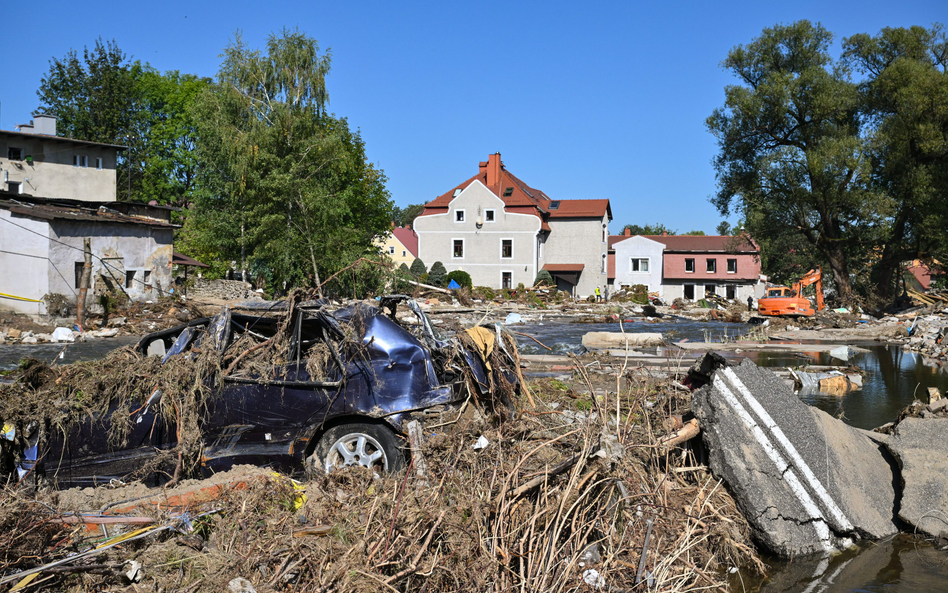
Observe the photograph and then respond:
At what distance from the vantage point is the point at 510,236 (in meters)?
55.5

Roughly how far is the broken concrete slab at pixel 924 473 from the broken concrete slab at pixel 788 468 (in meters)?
0.20

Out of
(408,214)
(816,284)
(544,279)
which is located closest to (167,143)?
(544,279)

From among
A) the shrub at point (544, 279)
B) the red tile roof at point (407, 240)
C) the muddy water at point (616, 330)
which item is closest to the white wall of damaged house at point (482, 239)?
the shrub at point (544, 279)

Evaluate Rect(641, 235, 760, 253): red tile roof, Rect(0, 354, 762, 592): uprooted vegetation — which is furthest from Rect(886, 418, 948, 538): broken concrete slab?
Rect(641, 235, 760, 253): red tile roof

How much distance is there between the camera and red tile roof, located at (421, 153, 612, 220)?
55.9 meters

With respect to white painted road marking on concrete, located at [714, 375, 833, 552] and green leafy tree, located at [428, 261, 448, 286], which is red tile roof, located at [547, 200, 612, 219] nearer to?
green leafy tree, located at [428, 261, 448, 286]

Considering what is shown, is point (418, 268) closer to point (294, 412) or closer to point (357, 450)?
point (294, 412)

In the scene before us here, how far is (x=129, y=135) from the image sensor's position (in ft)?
193

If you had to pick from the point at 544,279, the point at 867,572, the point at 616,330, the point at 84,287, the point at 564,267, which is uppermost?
the point at 564,267

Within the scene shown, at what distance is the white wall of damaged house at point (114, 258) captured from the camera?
2591 cm

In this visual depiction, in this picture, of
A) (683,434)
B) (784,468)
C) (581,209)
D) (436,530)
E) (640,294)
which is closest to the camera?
(436,530)

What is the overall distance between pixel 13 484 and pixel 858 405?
38.9 feet

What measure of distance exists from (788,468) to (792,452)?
6.1 inches

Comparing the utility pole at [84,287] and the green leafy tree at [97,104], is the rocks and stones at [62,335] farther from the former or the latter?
the green leafy tree at [97,104]
